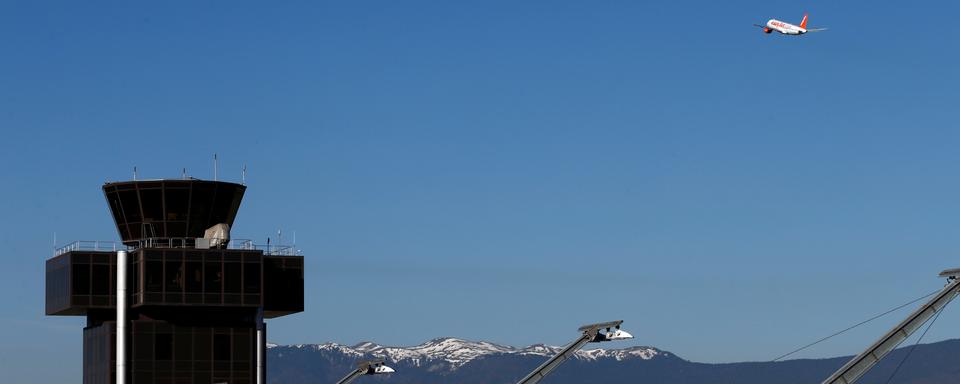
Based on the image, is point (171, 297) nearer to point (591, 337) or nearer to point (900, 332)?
point (591, 337)

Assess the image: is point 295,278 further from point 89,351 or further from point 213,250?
point 89,351

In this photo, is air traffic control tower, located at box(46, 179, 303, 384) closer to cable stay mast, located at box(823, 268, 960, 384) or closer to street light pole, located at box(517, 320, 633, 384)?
street light pole, located at box(517, 320, 633, 384)

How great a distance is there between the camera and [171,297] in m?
153

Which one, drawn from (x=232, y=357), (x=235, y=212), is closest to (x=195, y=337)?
(x=232, y=357)

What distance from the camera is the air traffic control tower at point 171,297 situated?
6038 inches

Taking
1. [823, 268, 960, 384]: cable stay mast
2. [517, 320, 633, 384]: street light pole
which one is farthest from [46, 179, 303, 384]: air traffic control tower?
[823, 268, 960, 384]: cable stay mast

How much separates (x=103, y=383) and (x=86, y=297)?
26.4 feet

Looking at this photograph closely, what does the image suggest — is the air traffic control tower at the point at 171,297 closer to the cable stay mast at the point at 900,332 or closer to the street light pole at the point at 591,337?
the street light pole at the point at 591,337

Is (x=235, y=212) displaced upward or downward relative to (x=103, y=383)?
upward

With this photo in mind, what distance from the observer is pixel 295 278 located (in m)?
164

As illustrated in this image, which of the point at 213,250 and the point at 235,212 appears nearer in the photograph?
the point at 213,250

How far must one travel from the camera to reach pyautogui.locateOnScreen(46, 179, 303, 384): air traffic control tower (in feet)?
503

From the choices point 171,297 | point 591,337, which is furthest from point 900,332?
point 171,297

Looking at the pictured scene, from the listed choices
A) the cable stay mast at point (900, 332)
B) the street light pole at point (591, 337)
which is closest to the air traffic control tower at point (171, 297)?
the street light pole at point (591, 337)
